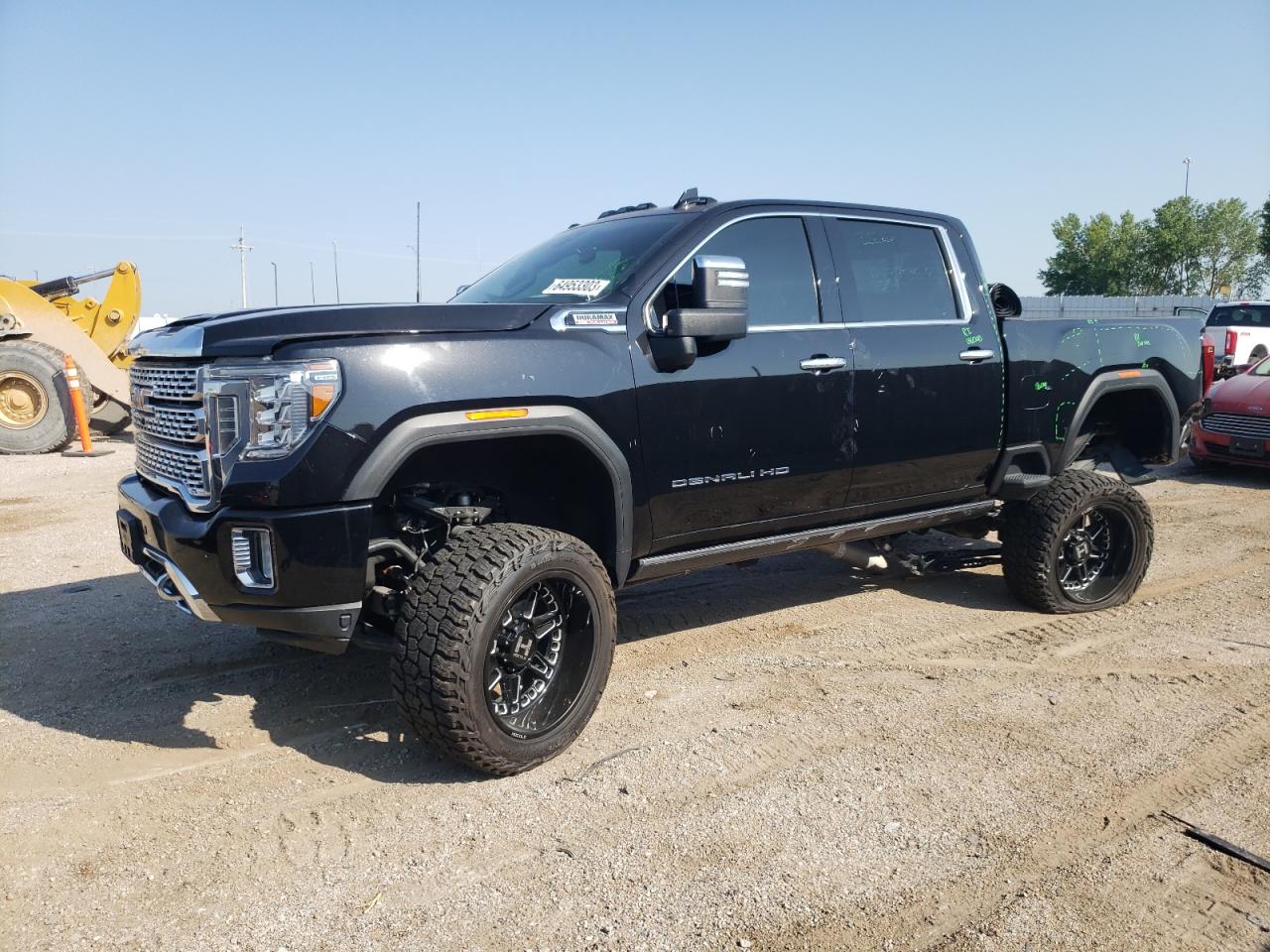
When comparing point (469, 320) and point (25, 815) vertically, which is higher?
point (469, 320)

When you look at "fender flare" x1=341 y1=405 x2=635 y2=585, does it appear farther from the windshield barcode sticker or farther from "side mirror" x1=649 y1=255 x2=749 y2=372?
the windshield barcode sticker

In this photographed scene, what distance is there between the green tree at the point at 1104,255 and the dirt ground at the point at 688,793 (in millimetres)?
68906

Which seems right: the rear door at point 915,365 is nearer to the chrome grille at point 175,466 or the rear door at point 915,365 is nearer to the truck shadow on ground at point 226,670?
the truck shadow on ground at point 226,670

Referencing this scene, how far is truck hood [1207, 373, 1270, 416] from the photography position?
10.2 metres

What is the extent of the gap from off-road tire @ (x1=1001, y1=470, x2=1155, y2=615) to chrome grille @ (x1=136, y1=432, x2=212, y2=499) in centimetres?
410

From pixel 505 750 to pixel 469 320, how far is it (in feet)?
4.98

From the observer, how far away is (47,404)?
40.3ft

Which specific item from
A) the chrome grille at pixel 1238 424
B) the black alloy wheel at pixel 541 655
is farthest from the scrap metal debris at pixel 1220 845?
the chrome grille at pixel 1238 424

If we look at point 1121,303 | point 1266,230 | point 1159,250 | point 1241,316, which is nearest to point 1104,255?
point 1159,250

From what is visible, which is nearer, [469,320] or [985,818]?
[985,818]

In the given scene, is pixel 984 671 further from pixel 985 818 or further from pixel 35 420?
pixel 35 420

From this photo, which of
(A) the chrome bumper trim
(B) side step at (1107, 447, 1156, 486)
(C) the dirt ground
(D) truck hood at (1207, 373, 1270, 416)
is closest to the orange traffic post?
(C) the dirt ground

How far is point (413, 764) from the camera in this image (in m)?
3.60

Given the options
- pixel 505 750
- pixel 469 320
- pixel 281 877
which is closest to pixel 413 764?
pixel 505 750
